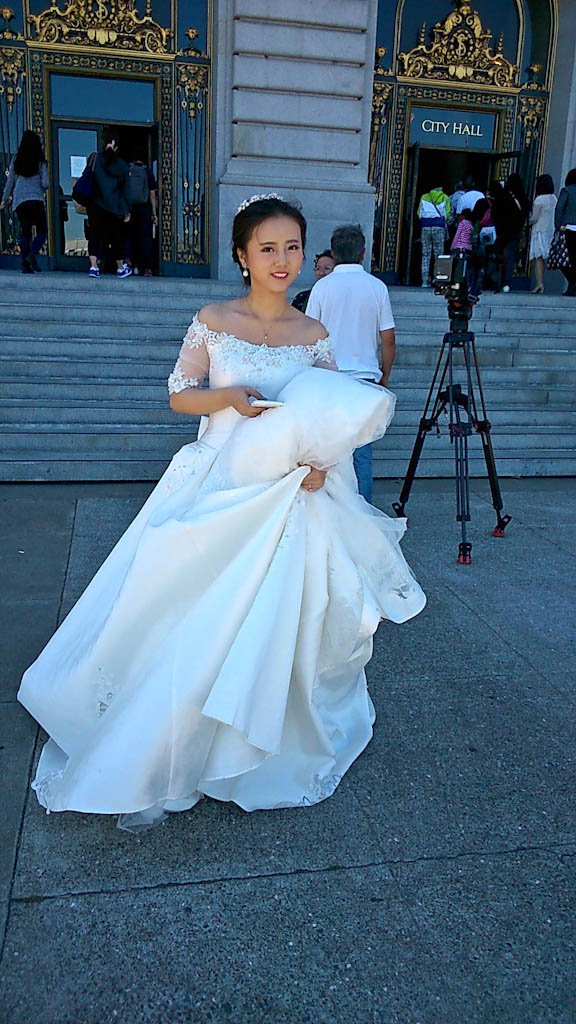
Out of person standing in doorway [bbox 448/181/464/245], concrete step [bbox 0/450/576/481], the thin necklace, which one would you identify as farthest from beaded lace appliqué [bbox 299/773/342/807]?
person standing in doorway [bbox 448/181/464/245]

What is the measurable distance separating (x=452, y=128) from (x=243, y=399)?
47.7 ft

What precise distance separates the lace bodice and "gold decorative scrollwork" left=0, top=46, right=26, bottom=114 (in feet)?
41.2

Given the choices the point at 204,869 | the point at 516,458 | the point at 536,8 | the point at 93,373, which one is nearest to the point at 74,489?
the point at 93,373

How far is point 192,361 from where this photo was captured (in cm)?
305

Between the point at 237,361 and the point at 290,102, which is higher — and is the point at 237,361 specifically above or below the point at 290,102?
below

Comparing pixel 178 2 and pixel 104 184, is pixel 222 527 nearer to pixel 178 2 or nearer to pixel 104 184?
pixel 104 184

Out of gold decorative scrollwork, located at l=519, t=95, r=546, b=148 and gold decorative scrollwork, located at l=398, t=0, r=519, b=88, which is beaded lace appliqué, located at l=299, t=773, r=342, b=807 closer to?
gold decorative scrollwork, located at l=398, t=0, r=519, b=88

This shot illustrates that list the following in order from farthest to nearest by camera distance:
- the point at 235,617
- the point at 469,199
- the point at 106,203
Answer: the point at 469,199 < the point at 106,203 < the point at 235,617

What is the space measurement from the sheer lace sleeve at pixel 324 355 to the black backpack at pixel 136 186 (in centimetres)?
996

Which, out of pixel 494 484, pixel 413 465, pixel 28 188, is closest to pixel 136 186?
pixel 28 188

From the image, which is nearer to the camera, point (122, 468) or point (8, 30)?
point (122, 468)

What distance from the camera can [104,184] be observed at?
38.3 feet

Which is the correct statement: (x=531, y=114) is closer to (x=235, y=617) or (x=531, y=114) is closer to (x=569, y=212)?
(x=569, y=212)

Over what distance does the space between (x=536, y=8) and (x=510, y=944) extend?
1662cm
